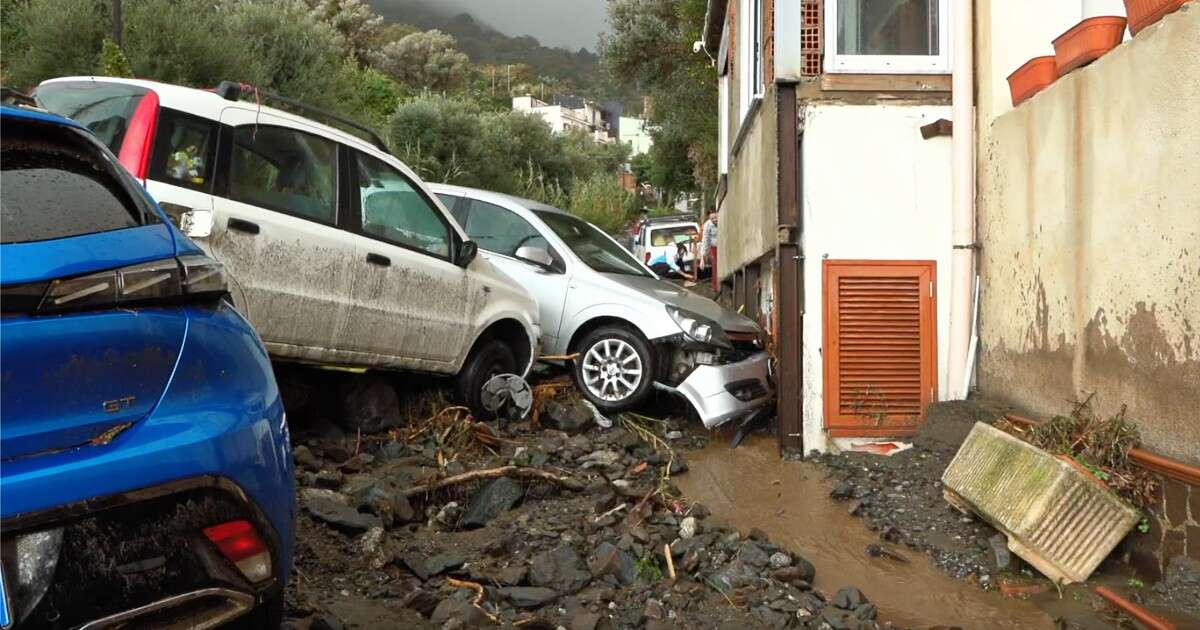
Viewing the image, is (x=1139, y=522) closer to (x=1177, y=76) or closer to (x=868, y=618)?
(x=868, y=618)

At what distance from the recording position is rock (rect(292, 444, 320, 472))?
5.28m

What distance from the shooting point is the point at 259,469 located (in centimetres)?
240

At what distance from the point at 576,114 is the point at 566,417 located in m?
86.5

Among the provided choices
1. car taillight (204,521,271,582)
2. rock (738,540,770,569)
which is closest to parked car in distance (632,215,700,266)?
rock (738,540,770,569)

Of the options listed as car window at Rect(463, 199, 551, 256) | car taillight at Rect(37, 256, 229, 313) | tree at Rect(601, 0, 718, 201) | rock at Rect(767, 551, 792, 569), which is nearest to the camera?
car taillight at Rect(37, 256, 229, 313)

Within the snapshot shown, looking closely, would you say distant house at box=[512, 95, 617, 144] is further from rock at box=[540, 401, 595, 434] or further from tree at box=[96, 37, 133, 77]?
rock at box=[540, 401, 595, 434]

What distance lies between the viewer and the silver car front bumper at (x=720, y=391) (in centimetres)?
709

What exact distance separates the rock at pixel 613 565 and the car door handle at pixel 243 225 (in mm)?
2448

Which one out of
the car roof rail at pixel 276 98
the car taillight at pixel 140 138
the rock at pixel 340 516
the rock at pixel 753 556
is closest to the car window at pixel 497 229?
the car roof rail at pixel 276 98

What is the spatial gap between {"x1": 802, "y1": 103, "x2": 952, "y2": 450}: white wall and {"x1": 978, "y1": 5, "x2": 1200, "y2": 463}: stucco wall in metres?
0.67

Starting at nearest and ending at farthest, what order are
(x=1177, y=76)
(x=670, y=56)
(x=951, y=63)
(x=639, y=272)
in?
(x=1177, y=76)
(x=951, y=63)
(x=639, y=272)
(x=670, y=56)

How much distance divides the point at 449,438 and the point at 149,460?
412cm

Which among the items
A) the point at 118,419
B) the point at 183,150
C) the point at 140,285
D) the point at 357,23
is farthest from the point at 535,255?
the point at 357,23

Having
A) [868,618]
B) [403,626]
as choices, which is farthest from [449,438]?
[868,618]
